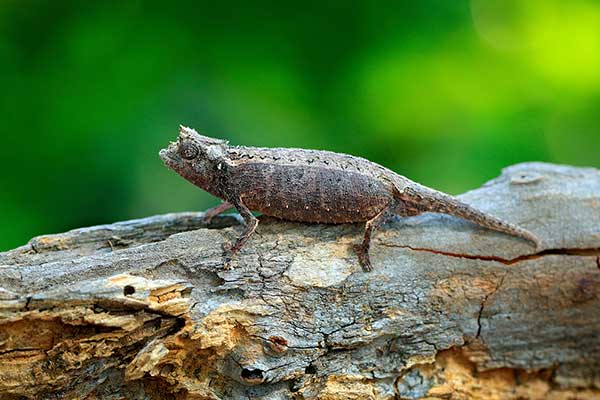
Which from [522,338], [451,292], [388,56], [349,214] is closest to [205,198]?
[349,214]

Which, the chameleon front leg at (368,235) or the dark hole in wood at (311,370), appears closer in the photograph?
the dark hole in wood at (311,370)

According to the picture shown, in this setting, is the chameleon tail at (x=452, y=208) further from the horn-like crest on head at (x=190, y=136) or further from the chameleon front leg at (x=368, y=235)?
the horn-like crest on head at (x=190, y=136)

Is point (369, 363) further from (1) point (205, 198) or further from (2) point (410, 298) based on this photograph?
(1) point (205, 198)

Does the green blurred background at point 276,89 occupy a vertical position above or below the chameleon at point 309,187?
above

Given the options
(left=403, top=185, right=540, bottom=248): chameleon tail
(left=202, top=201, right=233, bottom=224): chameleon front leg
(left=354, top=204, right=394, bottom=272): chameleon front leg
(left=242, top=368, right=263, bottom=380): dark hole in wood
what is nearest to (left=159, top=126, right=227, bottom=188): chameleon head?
(left=202, top=201, right=233, bottom=224): chameleon front leg

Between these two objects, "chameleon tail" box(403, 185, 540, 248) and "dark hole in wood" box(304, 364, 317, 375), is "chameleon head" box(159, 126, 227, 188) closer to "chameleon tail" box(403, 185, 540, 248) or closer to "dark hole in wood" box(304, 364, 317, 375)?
"chameleon tail" box(403, 185, 540, 248)

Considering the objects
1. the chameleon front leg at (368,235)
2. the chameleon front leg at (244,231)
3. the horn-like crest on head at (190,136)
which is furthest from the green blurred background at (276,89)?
the chameleon front leg at (368,235)

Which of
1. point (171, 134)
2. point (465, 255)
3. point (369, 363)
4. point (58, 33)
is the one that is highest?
point (58, 33)

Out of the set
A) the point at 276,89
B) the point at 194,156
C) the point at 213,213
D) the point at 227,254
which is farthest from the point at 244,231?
the point at 276,89

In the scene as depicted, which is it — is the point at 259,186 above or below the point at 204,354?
above
